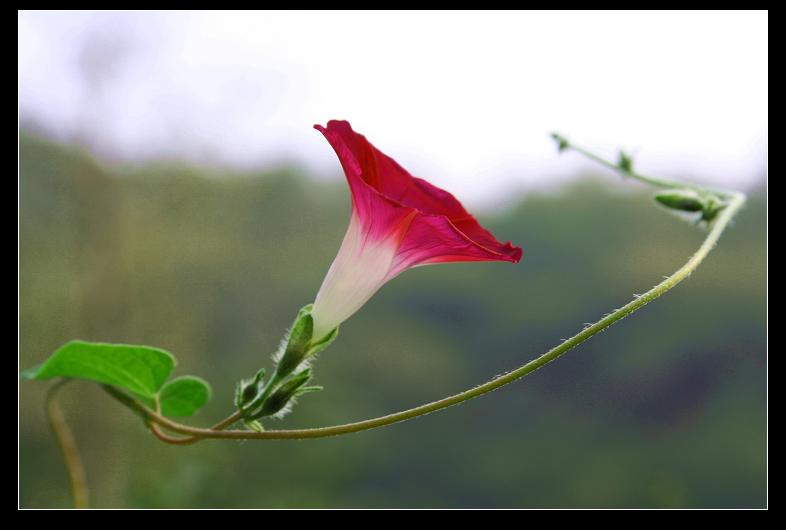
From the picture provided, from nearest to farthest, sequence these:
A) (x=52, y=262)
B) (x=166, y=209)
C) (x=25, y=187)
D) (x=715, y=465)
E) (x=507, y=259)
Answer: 1. (x=507, y=259)
2. (x=25, y=187)
3. (x=52, y=262)
4. (x=166, y=209)
5. (x=715, y=465)

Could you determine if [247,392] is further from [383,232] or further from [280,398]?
[383,232]

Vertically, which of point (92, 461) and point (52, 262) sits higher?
point (52, 262)

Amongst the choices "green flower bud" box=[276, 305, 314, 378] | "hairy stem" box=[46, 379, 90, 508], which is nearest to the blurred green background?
"hairy stem" box=[46, 379, 90, 508]

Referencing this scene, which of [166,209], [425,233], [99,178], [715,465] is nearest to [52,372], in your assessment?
[425,233]

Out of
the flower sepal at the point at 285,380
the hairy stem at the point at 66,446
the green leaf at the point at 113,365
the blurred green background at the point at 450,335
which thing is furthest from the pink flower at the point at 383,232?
the blurred green background at the point at 450,335

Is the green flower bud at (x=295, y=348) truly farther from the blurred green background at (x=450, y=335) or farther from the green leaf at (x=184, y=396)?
the blurred green background at (x=450, y=335)

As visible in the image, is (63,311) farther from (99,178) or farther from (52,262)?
(99,178)
